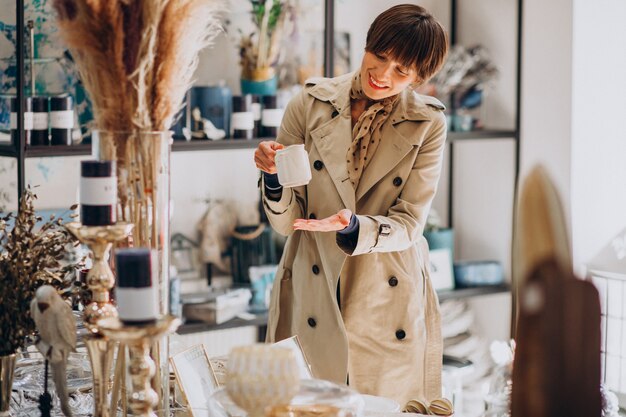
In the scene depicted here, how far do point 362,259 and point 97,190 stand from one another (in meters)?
1.10

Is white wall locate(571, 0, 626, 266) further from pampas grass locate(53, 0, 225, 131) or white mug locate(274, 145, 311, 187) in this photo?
pampas grass locate(53, 0, 225, 131)

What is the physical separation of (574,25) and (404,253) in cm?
167

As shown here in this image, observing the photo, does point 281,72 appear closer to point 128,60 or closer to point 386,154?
point 386,154

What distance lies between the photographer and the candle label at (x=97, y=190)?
125 centimetres

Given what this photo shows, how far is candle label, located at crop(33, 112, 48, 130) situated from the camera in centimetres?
288

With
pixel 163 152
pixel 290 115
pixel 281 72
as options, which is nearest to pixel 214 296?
pixel 281 72

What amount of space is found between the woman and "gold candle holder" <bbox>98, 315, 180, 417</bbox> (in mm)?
912

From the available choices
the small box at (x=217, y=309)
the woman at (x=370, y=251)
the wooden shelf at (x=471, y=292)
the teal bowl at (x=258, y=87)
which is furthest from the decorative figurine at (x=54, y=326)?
the wooden shelf at (x=471, y=292)

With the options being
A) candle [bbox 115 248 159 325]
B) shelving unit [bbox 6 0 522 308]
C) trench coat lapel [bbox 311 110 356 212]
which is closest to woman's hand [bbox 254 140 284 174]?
trench coat lapel [bbox 311 110 356 212]

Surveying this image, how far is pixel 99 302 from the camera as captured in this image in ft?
4.23

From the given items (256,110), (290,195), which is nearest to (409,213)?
(290,195)

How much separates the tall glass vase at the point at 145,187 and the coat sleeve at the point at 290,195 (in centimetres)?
72

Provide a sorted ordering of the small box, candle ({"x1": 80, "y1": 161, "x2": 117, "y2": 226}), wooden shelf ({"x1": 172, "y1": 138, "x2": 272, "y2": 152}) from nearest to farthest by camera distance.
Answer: candle ({"x1": 80, "y1": 161, "x2": 117, "y2": 226})
wooden shelf ({"x1": 172, "y1": 138, "x2": 272, "y2": 152})
the small box

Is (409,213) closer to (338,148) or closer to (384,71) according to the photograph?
(338,148)
